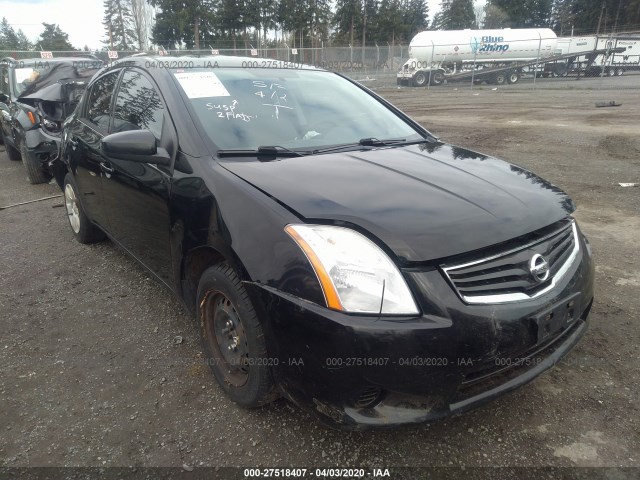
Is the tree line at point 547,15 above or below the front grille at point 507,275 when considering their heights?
above

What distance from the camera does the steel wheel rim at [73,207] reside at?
447 centimetres

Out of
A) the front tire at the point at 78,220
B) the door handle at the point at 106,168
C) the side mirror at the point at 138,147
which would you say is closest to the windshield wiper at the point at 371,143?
the side mirror at the point at 138,147

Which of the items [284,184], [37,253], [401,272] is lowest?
[37,253]

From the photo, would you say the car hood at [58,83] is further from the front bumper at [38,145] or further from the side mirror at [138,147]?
the side mirror at [138,147]

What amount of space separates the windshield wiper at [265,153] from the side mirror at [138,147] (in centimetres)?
36

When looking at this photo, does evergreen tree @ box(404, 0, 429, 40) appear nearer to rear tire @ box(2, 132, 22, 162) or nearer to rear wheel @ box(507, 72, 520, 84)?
rear wheel @ box(507, 72, 520, 84)

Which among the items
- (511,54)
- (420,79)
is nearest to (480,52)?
(511,54)

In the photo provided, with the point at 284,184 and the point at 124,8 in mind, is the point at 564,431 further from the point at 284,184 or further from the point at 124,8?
the point at 124,8

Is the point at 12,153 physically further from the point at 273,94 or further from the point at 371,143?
the point at 371,143

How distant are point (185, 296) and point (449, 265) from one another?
5.11ft

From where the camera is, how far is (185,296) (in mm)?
2619

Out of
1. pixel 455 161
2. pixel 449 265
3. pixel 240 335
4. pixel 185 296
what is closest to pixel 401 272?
pixel 449 265

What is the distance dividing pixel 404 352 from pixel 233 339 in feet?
3.15

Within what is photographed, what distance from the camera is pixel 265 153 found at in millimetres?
2459
